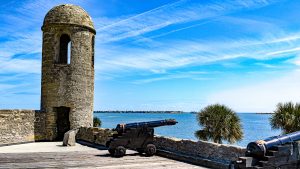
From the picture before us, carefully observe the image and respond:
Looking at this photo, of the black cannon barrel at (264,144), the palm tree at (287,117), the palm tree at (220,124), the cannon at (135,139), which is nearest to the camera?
the black cannon barrel at (264,144)

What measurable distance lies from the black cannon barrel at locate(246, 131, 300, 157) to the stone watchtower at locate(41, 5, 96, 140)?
1123 centimetres

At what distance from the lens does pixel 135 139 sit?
11195 millimetres

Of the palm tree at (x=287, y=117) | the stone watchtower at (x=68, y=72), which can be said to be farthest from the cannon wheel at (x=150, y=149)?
the palm tree at (x=287, y=117)

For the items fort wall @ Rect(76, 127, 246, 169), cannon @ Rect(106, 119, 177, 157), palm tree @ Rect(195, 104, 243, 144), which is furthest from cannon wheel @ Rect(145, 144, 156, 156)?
palm tree @ Rect(195, 104, 243, 144)

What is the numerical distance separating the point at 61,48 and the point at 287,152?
14.5m

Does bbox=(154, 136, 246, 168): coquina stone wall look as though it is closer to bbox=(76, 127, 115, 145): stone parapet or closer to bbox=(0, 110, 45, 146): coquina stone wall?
bbox=(76, 127, 115, 145): stone parapet

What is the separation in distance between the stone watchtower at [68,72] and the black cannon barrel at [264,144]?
1123 cm

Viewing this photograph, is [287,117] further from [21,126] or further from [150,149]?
[21,126]

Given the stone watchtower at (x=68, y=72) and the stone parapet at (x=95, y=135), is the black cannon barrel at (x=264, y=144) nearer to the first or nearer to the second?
the stone parapet at (x=95, y=135)

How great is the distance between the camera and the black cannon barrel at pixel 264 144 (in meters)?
6.18

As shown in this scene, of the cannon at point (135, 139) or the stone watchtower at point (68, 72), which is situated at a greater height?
the stone watchtower at point (68, 72)

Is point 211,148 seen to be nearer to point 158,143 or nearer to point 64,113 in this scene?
point 158,143

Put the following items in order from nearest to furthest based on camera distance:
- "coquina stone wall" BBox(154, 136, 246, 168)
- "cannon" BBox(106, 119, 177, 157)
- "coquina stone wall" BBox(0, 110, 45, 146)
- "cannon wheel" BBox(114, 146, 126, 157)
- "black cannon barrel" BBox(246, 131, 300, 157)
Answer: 1. "black cannon barrel" BBox(246, 131, 300, 157)
2. "coquina stone wall" BBox(154, 136, 246, 168)
3. "cannon wheel" BBox(114, 146, 126, 157)
4. "cannon" BBox(106, 119, 177, 157)
5. "coquina stone wall" BBox(0, 110, 45, 146)

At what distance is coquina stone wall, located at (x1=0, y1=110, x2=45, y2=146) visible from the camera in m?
14.4
